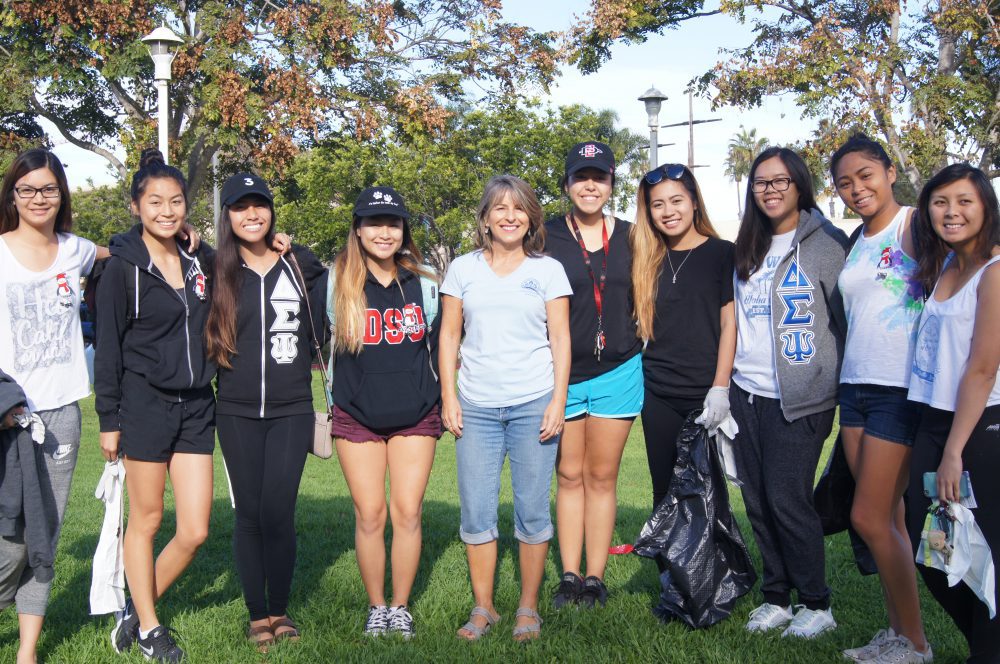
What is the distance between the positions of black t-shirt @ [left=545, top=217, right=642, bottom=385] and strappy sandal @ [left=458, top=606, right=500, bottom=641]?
1.23m

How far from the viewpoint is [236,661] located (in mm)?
4176

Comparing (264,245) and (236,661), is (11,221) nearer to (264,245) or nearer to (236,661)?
(264,245)

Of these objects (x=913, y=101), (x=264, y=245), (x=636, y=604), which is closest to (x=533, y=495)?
(x=636, y=604)

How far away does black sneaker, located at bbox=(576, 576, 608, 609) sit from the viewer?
4.91 meters

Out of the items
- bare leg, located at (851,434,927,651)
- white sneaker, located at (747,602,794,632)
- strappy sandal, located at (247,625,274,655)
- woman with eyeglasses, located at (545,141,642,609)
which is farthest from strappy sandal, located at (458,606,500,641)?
bare leg, located at (851,434,927,651)

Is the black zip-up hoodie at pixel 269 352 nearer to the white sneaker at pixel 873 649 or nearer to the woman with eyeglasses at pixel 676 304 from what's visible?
the woman with eyeglasses at pixel 676 304

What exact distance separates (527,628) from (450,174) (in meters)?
26.3

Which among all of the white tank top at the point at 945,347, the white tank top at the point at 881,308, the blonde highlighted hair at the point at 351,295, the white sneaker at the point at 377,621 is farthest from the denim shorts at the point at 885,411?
the white sneaker at the point at 377,621

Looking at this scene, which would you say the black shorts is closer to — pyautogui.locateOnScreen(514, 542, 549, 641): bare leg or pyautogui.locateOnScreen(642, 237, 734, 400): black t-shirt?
pyautogui.locateOnScreen(514, 542, 549, 641): bare leg

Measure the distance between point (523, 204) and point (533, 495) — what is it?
1.42 metres

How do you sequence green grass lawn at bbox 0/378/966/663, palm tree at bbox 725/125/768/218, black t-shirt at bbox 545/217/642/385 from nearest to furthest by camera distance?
green grass lawn at bbox 0/378/966/663, black t-shirt at bbox 545/217/642/385, palm tree at bbox 725/125/768/218

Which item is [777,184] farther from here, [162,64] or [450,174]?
[450,174]

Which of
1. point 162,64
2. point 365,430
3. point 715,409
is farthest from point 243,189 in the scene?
point 162,64

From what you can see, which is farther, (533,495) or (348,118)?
(348,118)
